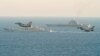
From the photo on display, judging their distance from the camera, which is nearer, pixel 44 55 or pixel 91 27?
pixel 44 55

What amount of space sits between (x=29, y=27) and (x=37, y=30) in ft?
14.9

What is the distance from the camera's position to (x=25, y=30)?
163m

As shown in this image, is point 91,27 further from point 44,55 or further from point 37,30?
point 44,55

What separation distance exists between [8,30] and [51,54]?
86.5 metres

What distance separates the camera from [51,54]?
238 ft

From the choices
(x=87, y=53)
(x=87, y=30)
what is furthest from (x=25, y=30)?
(x=87, y=53)

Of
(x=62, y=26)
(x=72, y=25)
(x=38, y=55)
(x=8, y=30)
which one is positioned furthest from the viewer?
(x=62, y=26)

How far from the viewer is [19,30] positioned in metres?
161

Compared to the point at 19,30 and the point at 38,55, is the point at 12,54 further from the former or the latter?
the point at 19,30

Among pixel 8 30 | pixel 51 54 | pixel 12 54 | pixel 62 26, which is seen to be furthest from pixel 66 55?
Result: pixel 62 26

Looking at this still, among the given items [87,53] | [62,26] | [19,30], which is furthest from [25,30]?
[87,53]

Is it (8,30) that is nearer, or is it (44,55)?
(44,55)

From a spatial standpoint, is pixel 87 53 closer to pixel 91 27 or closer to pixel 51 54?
pixel 51 54

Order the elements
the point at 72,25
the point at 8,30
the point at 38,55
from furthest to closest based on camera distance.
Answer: the point at 72,25
the point at 8,30
the point at 38,55
